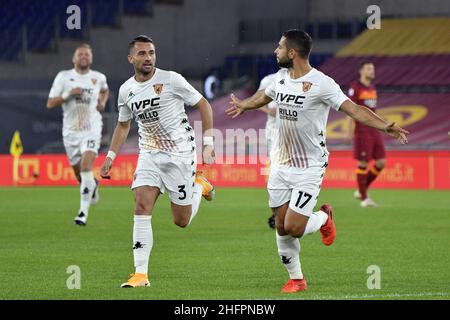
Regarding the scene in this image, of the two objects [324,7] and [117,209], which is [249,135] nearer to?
[324,7]

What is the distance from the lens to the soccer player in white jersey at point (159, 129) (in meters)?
10.5

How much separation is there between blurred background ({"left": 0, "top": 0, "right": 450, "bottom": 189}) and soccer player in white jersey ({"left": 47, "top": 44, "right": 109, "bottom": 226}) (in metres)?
13.1

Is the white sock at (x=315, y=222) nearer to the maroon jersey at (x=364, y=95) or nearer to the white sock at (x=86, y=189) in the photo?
the white sock at (x=86, y=189)

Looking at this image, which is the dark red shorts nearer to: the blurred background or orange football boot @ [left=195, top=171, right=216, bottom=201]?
orange football boot @ [left=195, top=171, right=216, bottom=201]

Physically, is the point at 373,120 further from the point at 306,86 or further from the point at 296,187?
the point at 296,187

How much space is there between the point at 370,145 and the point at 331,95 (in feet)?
35.1

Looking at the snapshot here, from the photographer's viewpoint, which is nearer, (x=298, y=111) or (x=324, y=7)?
(x=298, y=111)

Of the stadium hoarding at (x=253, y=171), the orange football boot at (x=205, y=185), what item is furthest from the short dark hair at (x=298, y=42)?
the stadium hoarding at (x=253, y=171)

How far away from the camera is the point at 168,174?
35.3 ft

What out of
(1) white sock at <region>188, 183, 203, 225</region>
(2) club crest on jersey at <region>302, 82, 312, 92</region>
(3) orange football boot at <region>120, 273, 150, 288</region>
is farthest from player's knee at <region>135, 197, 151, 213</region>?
(2) club crest on jersey at <region>302, 82, 312, 92</region>

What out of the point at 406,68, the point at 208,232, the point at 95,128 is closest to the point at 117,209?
the point at 95,128

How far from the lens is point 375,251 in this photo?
1334 centimetres

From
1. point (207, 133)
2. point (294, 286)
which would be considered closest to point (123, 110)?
point (207, 133)
